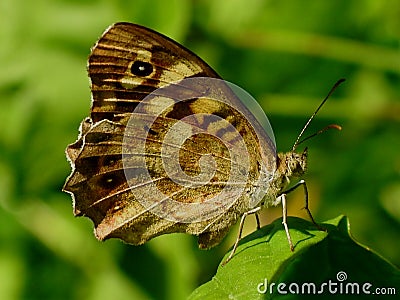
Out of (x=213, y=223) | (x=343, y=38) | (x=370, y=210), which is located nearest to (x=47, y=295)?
(x=213, y=223)

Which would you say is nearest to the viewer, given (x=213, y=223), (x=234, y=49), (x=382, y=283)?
(x=382, y=283)

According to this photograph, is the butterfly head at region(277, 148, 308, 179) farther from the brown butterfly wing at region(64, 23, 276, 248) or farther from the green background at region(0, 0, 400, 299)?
the green background at region(0, 0, 400, 299)

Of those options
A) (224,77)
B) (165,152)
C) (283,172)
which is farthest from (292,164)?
(224,77)

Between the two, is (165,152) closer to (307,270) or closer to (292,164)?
(292,164)

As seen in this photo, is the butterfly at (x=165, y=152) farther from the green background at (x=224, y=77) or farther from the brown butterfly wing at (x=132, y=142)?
the green background at (x=224, y=77)

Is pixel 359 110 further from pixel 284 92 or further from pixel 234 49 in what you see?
pixel 234 49

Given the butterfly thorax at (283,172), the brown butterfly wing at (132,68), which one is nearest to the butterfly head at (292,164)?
the butterfly thorax at (283,172)

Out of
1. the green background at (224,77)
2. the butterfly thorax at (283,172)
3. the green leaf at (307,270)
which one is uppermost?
the green leaf at (307,270)
